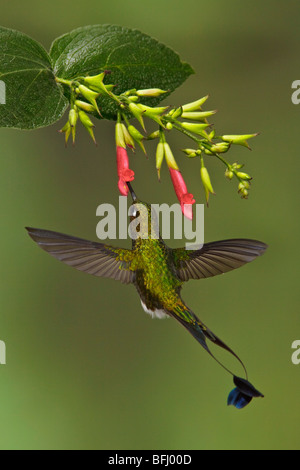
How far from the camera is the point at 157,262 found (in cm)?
72

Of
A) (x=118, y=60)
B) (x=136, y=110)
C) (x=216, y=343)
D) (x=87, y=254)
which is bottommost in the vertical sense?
(x=216, y=343)

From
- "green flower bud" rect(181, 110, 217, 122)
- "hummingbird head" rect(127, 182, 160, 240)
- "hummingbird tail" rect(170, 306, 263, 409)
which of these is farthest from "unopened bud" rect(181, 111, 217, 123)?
"hummingbird tail" rect(170, 306, 263, 409)

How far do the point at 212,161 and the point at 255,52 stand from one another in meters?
0.47

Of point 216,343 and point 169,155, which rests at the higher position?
point 169,155

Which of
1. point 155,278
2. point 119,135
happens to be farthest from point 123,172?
point 155,278

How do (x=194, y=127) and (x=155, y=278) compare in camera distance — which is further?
(x=155, y=278)

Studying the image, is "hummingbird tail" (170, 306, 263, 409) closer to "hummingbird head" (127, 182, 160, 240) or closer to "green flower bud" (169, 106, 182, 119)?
"hummingbird head" (127, 182, 160, 240)

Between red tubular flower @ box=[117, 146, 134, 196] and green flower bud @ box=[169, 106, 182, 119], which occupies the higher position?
green flower bud @ box=[169, 106, 182, 119]

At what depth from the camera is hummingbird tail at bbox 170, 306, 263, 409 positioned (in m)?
0.57

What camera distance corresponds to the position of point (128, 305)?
1.73 metres

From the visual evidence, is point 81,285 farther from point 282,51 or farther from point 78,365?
point 282,51

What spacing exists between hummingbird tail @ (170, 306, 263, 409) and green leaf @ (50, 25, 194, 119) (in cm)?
25

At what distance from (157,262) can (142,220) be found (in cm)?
8

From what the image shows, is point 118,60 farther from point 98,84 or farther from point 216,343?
point 216,343
